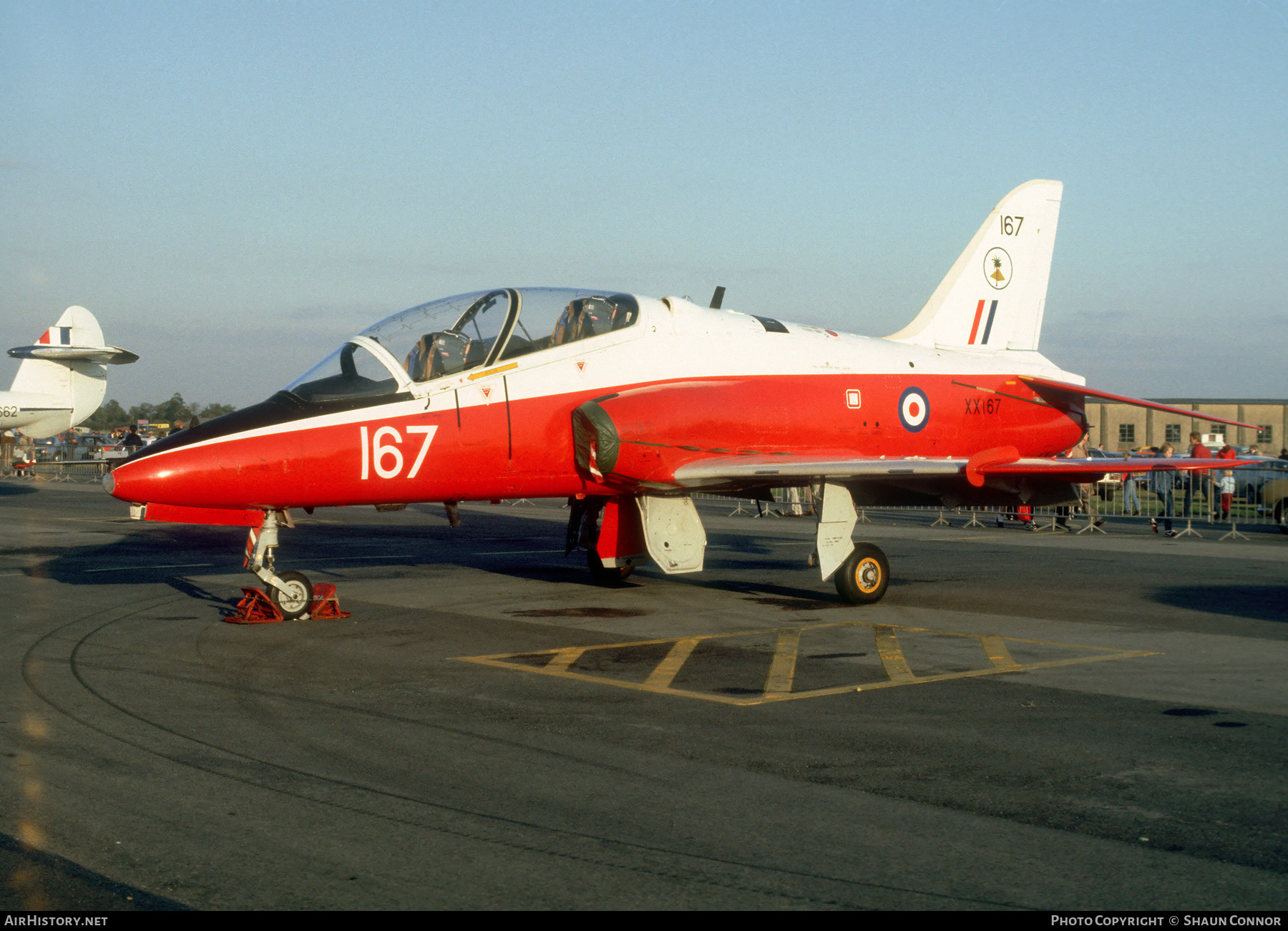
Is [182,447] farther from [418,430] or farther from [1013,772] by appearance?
[1013,772]

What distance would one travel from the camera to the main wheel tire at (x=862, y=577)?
11922 millimetres

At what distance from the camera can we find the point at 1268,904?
3838 millimetres

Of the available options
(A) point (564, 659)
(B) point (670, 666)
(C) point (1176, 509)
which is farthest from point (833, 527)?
(C) point (1176, 509)

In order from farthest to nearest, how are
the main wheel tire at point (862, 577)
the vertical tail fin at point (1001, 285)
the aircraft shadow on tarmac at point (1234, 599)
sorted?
1. the vertical tail fin at point (1001, 285)
2. the main wheel tire at point (862, 577)
3. the aircraft shadow on tarmac at point (1234, 599)

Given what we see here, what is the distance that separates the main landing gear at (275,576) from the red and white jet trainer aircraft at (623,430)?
2cm

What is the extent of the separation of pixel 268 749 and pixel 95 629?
506cm

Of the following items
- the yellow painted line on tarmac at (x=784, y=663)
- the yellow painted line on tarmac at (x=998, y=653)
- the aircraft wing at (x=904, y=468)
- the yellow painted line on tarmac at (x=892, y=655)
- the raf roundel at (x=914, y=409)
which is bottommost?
the yellow painted line on tarmac at (x=784, y=663)

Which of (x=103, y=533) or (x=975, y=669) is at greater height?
(x=975, y=669)

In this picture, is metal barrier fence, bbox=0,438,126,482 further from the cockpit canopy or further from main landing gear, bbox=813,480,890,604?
main landing gear, bbox=813,480,890,604

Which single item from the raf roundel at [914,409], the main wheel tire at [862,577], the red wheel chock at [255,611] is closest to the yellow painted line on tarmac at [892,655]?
the main wheel tire at [862,577]

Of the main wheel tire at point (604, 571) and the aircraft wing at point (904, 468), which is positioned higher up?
the aircraft wing at point (904, 468)

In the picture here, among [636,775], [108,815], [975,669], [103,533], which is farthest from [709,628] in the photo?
[103,533]

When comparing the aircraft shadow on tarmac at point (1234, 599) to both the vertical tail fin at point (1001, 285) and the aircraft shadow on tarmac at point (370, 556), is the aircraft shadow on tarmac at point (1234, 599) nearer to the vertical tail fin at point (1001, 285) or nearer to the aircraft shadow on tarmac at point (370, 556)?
the aircraft shadow on tarmac at point (370, 556)

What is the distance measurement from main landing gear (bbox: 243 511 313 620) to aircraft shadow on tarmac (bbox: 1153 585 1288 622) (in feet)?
30.6
